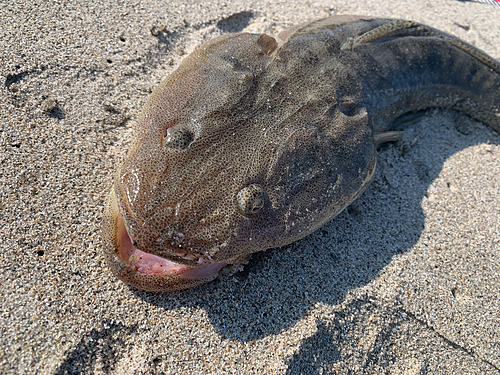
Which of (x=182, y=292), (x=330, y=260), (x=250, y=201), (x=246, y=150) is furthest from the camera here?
(x=330, y=260)

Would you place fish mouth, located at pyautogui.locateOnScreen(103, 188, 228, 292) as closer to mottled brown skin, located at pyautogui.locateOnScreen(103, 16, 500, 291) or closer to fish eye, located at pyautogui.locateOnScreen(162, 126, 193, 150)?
mottled brown skin, located at pyautogui.locateOnScreen(103, 16, 500, 291)

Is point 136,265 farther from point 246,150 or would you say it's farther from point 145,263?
point 246,150

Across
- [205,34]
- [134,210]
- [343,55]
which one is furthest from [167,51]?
[134,210]

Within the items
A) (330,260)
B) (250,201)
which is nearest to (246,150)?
(250,201)

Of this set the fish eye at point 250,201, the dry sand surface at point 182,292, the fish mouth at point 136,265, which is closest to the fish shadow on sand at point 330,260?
the dry sand surface at point 182,292

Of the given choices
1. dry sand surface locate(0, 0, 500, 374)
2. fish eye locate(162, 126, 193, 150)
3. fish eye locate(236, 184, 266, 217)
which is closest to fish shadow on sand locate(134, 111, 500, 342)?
dry sand surface locate(0, 0, 500, 374)

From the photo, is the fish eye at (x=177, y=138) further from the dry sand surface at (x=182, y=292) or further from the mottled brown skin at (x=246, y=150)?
the dry sand surface at (x=182, y=292)
